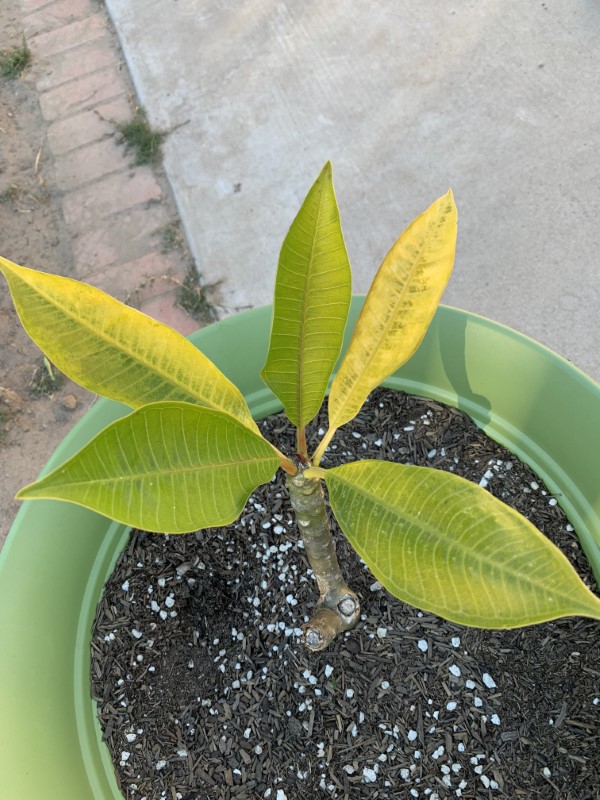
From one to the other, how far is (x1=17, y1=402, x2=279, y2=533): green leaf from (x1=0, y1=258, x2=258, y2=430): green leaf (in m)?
0.08

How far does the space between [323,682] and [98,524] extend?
0.35 metres

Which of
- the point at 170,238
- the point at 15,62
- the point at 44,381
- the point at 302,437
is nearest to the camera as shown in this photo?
the point at 302,437

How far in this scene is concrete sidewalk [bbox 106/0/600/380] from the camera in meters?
1.53

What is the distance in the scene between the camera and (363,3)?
74.2 inches

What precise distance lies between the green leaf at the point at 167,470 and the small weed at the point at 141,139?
4.70ft

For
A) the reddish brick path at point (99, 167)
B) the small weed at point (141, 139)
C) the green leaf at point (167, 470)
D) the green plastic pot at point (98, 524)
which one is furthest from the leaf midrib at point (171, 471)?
the small weed at point (141, 139)

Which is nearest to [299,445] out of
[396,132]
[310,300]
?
[310,300]

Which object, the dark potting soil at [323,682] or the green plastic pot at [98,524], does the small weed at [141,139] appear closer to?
the green plastic pot at [98,524]

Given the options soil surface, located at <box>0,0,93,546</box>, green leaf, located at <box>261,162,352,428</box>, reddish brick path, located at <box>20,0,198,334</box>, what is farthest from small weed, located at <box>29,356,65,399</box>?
green leaf, located at <box>261,162,352,428</box>

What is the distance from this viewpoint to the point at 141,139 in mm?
1775

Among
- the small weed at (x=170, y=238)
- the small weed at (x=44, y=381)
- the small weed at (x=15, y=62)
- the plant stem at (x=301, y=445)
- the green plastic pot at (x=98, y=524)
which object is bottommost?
the small weed at (x=44, y=381)

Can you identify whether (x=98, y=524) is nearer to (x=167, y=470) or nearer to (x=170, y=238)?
(x=167, y=470)

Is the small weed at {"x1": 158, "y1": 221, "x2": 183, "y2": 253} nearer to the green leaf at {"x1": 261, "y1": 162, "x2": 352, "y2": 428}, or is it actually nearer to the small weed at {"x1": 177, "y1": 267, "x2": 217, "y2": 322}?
the small weed at {"x1": 177, "y1": 267, "x2": 217, "y2": 322}

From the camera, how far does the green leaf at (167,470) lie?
0.45 meters
